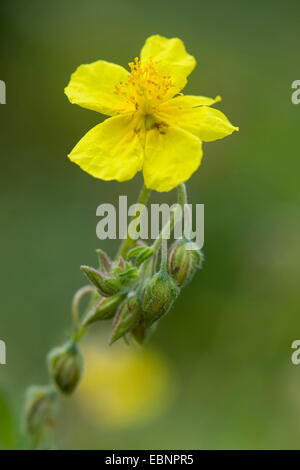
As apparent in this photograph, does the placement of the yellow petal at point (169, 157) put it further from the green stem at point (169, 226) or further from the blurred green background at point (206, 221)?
the blurred green background at point (206, 221)

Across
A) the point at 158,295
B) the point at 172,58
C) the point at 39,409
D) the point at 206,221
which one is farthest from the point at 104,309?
the point at 206,221

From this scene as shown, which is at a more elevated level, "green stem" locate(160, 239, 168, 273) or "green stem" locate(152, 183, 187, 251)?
"green stem" locate(152, 183, 187, 251)

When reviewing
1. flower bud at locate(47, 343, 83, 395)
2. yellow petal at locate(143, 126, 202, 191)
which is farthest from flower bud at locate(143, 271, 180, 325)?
flower bud at locate(47, 343, 83, 395)

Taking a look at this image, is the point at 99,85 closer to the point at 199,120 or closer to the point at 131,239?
the point at 199,120

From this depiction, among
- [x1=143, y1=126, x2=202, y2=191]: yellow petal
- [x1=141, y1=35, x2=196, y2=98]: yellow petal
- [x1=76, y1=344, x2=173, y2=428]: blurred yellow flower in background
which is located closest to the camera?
[x1=143, y1=126, x2=202, y2=191]: yellow petal

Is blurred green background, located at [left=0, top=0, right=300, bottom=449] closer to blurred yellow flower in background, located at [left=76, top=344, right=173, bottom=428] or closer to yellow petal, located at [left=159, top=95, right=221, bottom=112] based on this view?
blurred yellow flower in background, located at [left=76, top=344, right=173, bottom=428]

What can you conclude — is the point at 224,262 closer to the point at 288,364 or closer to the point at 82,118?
the point at 288,364

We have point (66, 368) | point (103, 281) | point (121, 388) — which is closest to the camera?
point (103, 281)

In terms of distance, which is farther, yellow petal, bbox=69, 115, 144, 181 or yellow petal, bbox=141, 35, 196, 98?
yellow petal, bbox=141, 35, 196, 98
